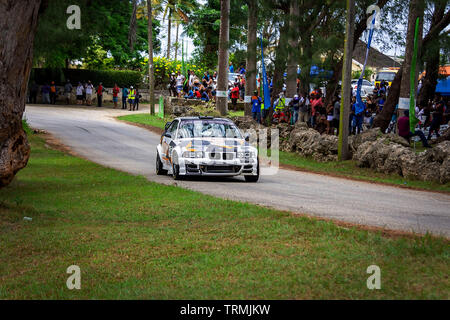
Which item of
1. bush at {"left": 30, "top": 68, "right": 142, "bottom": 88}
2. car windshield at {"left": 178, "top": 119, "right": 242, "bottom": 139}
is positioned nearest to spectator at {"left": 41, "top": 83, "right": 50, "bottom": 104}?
bush at {"left": 30, "top": 68, "right": 142, "bottom": 88}

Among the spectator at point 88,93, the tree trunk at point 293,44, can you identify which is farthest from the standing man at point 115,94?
the tree trunk at point 293,44

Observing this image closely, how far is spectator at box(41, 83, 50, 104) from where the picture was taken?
166 feet

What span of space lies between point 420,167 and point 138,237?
39.1 ft

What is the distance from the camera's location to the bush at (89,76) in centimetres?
5316

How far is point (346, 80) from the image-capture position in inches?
842

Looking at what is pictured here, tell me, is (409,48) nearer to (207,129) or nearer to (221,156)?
(207,129)

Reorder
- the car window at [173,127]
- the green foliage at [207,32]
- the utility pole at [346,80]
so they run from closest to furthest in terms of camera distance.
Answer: the car window at [173,127], the utility pole at [346,80], the green foliage at [207,32]

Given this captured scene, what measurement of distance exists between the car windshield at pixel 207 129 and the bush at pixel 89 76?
37.7 m

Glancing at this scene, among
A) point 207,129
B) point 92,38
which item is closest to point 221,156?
point 207,129

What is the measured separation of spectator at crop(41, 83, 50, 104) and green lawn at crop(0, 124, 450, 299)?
40829 millimetres

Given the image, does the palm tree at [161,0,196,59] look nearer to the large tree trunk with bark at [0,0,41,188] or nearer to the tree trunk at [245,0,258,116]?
the tree trunk at [245,0,258,116]

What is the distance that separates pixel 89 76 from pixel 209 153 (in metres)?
41.3

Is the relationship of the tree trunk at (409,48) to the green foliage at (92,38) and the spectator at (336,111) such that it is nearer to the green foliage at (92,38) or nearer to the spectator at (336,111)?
the spectator at (336,111)
